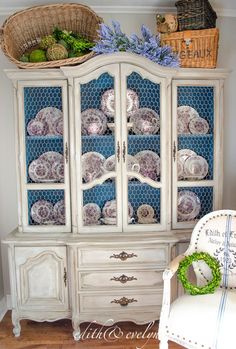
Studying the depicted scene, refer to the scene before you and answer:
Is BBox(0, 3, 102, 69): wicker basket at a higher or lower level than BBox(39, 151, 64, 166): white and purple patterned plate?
higher

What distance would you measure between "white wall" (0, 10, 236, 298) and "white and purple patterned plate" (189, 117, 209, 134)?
39cm

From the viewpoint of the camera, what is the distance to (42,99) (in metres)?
2.19

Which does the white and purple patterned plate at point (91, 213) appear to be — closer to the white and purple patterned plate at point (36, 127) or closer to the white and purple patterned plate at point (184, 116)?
the white and purple patterned plate at point (36, 127)

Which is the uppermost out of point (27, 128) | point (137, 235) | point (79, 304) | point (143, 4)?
point (143, 4)

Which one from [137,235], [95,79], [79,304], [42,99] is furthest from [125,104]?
[79,304]

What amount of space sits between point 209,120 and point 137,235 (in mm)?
933

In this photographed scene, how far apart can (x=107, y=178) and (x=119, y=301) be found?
2.68 feet

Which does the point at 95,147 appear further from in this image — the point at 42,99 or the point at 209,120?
the point at 209,120

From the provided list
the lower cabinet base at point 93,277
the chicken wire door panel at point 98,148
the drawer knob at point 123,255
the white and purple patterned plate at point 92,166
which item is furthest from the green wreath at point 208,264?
the white and purple patterned plate at point 92,166

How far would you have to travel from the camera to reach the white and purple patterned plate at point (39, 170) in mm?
2217

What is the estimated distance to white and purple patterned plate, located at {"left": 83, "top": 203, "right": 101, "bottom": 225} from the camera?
7.30 ft

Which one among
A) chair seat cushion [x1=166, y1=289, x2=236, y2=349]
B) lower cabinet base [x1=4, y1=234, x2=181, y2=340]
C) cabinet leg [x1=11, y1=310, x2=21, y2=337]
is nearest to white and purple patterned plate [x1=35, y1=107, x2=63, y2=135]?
lower cabinet base [x1=4, y1=234, x2=181, y2=340]

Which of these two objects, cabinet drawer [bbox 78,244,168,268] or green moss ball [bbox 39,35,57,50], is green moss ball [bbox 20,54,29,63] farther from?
cabinet drawer [bbox 78,244,168,268]

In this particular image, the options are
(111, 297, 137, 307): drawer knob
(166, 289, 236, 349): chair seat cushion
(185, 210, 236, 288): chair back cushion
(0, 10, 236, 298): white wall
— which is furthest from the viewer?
(0, 10, 236, 298): white wall
